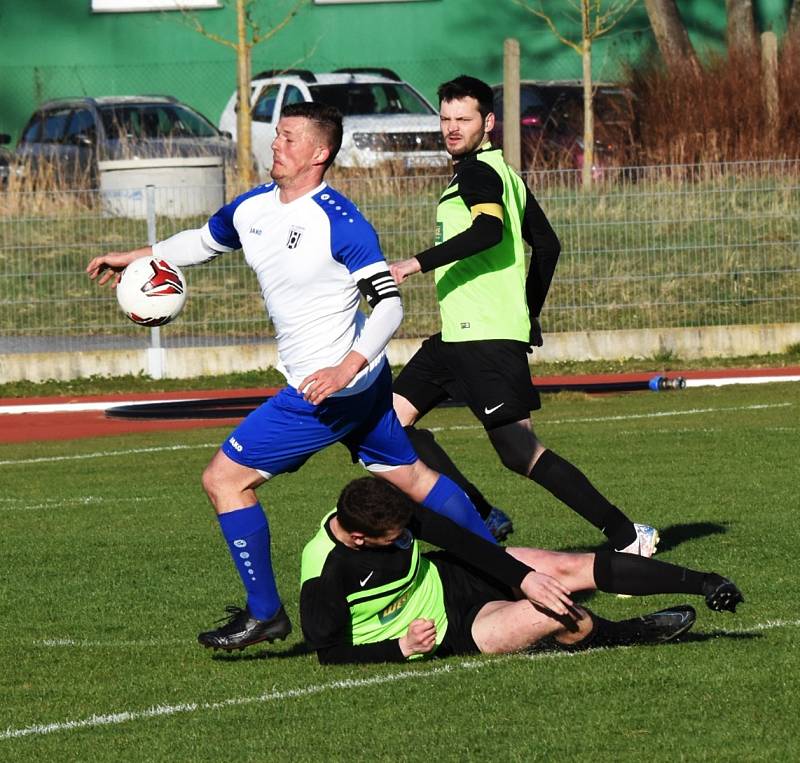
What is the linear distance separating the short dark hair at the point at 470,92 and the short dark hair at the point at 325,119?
49.1 inches

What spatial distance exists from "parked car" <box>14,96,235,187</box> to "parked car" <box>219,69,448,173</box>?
3.15ft

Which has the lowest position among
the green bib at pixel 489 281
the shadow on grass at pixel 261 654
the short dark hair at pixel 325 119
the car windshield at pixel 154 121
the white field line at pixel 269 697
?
the shadow on grass at pixel 261 654

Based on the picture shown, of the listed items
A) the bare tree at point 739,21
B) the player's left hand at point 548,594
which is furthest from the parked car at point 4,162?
the player's left hand at point 548,594

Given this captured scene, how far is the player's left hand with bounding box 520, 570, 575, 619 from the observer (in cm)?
628

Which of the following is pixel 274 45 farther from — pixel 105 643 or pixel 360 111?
pixel 105 643

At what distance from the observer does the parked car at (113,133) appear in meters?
26.2

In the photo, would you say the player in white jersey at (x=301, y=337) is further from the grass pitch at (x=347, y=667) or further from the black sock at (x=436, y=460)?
the black sock at (x=436, y=460)

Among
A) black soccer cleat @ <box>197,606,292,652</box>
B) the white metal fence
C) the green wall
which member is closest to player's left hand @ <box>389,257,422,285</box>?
black soccer cleat @ <box>197,606,292,652</box>

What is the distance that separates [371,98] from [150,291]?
21384 mm

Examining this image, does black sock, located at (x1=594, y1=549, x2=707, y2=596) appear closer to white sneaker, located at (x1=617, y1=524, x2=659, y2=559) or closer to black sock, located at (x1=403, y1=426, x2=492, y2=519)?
white sneaker, located at (x1=617, y1=524, x2=659, y2=559)

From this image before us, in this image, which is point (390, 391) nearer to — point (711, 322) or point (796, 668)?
point (796, 668)

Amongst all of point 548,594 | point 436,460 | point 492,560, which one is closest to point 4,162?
point 436,460

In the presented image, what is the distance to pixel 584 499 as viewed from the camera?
8156mm

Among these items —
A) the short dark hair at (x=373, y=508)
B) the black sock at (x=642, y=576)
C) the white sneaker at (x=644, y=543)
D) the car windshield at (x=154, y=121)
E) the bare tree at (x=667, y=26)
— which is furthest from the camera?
the bare tree at (x=667, y=26)
